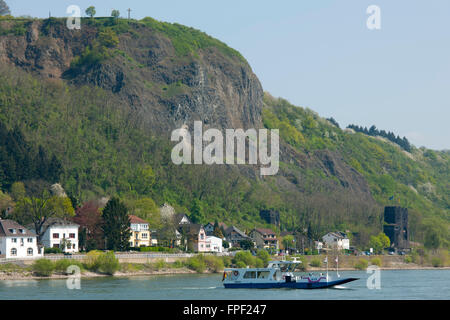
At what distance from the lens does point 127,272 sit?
143000 millimetres

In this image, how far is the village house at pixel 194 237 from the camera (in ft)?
614

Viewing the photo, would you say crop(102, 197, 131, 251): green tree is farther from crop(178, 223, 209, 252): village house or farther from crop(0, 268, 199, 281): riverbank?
crop(178, 223, 209, 252): village house

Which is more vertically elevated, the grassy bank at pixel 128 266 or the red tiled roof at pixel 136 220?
the red tiled roof at pixel 136 220

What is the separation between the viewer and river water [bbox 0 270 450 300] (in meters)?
98.4

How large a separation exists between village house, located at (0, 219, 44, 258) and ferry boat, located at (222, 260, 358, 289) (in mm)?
43118

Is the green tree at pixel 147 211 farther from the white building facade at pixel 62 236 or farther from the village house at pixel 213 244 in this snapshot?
the white building facade at pixel 62 236

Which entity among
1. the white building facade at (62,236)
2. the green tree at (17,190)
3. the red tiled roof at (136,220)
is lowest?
the white building facade at (62,236)

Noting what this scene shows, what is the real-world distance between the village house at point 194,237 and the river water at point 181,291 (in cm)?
5877

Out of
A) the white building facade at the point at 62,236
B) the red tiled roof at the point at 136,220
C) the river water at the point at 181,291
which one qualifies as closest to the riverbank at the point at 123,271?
→ the river water at the point at 181,291
